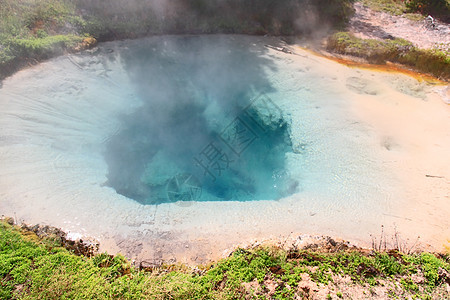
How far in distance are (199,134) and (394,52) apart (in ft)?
19.1

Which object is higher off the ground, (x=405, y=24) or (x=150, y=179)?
(x=405, y=24)

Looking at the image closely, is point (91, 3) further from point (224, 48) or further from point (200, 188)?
point (200, 188)

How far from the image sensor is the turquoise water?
548cm

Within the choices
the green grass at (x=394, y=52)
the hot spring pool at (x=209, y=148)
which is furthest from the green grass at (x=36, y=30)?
the green grass at (x=394, y=52)

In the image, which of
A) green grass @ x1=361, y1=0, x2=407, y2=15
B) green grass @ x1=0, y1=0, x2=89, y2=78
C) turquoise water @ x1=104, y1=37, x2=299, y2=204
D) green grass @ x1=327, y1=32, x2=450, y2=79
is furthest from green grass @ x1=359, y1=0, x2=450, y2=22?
green grass @ x1=0, y1=0, x2=89, y2=78

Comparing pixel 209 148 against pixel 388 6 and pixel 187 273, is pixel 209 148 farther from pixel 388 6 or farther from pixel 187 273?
pixel 388 6

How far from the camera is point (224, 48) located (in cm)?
805

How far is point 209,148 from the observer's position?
6137 mm

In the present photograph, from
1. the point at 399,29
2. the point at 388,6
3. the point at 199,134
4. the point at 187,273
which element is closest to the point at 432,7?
the point at 388,6

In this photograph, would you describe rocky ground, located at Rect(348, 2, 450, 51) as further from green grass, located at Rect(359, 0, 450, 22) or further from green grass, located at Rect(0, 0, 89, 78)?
green grass, located at Rect(0, 0, 89, 78)

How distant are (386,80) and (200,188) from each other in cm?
520

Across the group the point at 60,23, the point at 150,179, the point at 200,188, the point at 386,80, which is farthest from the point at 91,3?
the point at 386,80

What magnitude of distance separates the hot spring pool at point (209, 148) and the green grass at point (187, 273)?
13.1 inches

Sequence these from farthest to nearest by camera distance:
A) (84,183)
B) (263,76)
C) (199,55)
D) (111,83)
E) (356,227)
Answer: (199,55), (263,76), (111,83), (84,183), (356,227)
